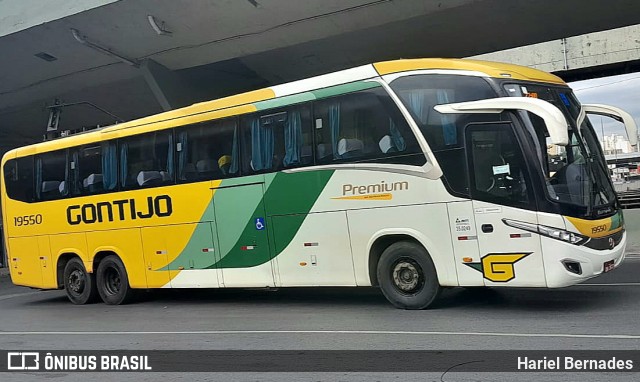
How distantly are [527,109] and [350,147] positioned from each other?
8.84ft

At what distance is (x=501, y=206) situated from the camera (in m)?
8.27

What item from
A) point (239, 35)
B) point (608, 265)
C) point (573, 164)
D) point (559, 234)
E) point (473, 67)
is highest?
point (239, 35)

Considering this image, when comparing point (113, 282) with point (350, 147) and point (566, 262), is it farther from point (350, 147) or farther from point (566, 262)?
point (566, 262)

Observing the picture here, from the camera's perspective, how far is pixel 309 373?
243 inches

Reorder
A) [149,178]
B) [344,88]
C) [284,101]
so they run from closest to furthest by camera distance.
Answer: [344,88] < [284,101] < [149,178]

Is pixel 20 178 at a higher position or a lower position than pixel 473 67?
lower

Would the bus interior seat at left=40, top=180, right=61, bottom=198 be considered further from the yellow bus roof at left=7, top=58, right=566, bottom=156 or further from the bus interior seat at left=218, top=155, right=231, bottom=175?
the bus interior seat at left=218, top=155, right=231, bottom=175

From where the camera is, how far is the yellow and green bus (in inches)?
321

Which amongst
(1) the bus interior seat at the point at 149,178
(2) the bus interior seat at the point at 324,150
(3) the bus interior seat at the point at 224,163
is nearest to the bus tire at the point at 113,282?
(1) the bus interior seat at the point at 149,178

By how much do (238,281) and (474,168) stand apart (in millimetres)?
4629

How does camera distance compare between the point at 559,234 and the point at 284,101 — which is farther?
the point at 284,101

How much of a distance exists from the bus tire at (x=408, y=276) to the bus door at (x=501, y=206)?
27.3 inches

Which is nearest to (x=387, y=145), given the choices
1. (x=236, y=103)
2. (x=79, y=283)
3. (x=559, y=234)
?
(x=559, y=234)

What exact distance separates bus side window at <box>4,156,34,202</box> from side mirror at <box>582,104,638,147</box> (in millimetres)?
11759
